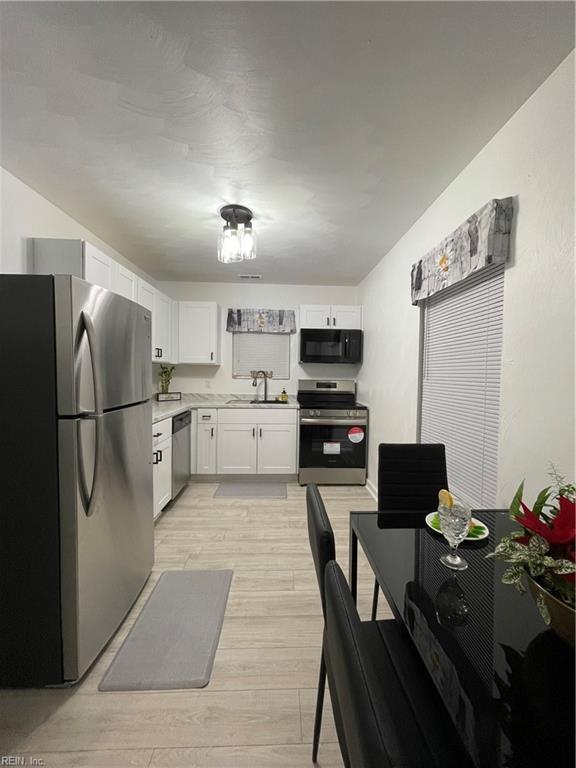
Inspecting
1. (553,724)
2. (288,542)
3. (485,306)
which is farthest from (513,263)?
(288,542)

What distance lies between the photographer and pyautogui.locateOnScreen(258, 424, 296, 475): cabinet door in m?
4.06

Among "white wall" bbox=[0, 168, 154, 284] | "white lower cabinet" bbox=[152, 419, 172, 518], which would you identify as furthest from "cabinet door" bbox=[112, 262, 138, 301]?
"white lower cabinet" bbox=[152, 419, 172, 518]

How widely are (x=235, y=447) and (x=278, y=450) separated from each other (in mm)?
529

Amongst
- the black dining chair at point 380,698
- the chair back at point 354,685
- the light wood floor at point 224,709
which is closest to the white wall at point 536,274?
the black dining chair at point 380,698

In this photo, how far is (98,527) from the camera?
1533 mm

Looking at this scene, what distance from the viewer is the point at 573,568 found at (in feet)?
2.28

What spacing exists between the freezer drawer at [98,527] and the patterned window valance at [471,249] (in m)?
2.01

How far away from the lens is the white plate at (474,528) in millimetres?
1221

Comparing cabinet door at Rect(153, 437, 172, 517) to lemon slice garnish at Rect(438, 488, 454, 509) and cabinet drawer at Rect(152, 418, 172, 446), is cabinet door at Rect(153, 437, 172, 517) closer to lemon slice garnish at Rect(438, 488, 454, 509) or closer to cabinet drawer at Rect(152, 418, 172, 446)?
cabinet drawer at Rect(152, 418, 172, 446)

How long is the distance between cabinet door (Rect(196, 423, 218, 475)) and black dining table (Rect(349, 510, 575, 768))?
3061 millimetres

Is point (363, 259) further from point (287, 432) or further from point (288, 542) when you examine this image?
point (288, 542)

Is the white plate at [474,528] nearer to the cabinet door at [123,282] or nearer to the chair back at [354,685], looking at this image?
the chair back at [354,685]

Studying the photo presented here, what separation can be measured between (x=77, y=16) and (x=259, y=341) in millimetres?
3601

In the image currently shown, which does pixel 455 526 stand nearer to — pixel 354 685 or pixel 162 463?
pixel 354 685
